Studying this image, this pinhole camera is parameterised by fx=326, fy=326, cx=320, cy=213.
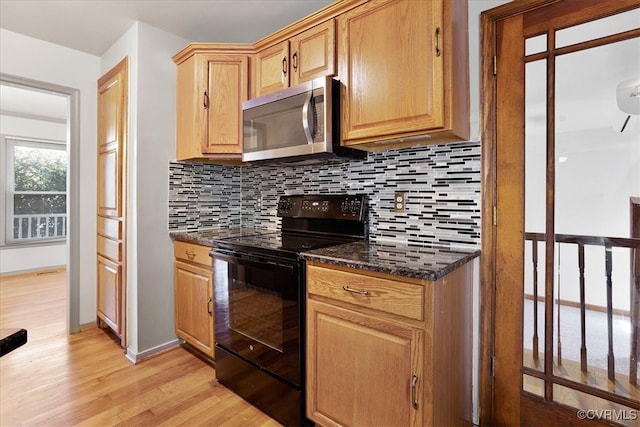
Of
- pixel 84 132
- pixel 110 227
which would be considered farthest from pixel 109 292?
pixel 84 132

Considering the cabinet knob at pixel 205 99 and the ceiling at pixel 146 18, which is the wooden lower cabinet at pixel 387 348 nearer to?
the cabinet knob at pixel 205 99

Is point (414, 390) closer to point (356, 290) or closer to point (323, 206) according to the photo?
point (356, 290)

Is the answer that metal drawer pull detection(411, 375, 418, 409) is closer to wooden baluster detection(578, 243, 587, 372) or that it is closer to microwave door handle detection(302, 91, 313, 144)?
wooden baluster detection(578, 243, 587, 372)

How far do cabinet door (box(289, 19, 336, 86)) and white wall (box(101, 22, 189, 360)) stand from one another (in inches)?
43.3

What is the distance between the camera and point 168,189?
7.94ft

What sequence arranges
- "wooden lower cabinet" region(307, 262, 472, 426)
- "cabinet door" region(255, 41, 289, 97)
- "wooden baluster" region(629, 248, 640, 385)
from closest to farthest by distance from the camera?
"wooden lower cabinet" region(307, 262, 472, 426) → "wooden baluster" region(629, 248, 640, 385) → "cabinet door" region(255, 41, 289, 97)

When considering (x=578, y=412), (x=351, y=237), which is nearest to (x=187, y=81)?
(x=351, y=237)

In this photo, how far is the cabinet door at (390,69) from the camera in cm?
139

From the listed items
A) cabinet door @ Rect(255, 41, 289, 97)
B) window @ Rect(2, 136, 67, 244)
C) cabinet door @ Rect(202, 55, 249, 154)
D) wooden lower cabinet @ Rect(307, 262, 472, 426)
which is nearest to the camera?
wooden lower cabinet @ Rect(307, 262, 472, 426)

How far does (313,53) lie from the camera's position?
5.86 feet

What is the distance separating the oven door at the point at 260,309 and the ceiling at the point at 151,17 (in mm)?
1555

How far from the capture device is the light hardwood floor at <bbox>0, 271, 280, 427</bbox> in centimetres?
167

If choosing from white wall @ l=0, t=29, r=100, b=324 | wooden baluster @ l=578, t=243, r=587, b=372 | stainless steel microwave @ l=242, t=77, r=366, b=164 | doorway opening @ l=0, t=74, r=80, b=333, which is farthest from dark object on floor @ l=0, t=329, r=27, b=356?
doorway opening @ l=0, t=74, r=80, b=333

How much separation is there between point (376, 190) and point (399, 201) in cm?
17
